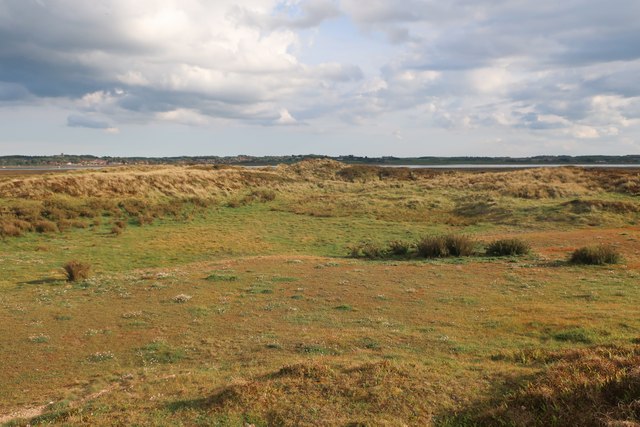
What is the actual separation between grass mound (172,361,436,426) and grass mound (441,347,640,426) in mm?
869

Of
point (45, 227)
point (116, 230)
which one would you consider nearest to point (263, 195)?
point (116, 230)

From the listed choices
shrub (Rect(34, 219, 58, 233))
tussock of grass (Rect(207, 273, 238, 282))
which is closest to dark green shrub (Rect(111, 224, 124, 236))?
shrub (Rect(34, 219, 58, 233))

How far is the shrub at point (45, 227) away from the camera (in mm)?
33656

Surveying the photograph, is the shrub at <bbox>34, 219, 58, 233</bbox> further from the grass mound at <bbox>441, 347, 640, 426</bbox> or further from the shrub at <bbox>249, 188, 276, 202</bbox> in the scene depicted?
the grass mound at <bbox>441, 347, 640, 426</bbox>

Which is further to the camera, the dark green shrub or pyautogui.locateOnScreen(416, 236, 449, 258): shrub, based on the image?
the dark green shrub

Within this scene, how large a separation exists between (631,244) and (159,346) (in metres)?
25.9

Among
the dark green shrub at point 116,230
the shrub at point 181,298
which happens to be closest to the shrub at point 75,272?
the shrub at point 181,298

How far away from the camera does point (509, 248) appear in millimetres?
25250

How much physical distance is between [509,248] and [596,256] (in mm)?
4432

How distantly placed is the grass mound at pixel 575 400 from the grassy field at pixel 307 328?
0.09 feet

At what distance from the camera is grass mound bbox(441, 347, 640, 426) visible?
19.2 feet

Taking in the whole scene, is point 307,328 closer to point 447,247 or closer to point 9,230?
point 447,247

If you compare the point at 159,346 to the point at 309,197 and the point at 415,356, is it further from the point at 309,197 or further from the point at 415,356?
the point at 309,197

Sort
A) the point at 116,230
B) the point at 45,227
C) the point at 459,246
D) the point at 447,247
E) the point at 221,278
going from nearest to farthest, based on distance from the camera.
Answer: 1. the point at 221,278
2. the point at 459,246
3. the point at 447,247
4. the point at 45,227
5. the point at 116,230
